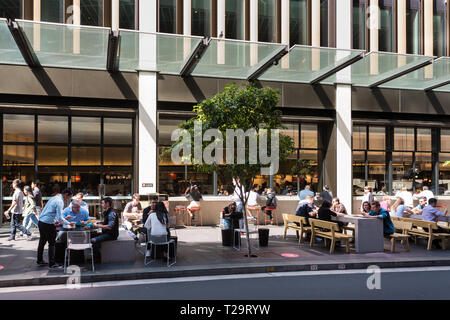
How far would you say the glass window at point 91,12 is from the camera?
1449 centimetres

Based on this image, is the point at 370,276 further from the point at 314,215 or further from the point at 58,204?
the point at 58,204

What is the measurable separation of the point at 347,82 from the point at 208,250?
32.9ft

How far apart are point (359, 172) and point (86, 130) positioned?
459 inches

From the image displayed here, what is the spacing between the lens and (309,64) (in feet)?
47.4

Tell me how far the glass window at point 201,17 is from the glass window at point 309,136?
18.9ft

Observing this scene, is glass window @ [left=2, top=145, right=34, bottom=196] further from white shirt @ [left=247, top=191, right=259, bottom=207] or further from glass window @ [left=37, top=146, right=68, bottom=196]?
white shirt @ [left=247, top=191, right=259, bottom=207]

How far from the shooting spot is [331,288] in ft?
23.5

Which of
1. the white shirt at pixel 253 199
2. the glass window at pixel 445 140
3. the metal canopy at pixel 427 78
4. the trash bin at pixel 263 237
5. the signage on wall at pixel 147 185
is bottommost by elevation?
the trash bin at pixel 263 237

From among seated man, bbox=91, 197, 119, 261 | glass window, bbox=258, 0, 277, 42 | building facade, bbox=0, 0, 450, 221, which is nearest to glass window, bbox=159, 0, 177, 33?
building facade, bbox=0, 0, 450, 221

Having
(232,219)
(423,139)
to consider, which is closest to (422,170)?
(423,139)


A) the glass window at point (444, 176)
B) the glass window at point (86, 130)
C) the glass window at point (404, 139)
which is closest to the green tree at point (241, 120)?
the glass window at point (86, 130)

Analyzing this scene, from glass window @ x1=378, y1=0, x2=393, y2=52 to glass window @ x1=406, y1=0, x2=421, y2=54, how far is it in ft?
2.87

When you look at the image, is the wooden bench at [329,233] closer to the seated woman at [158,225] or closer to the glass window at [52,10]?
the seated woman at [158,225]
